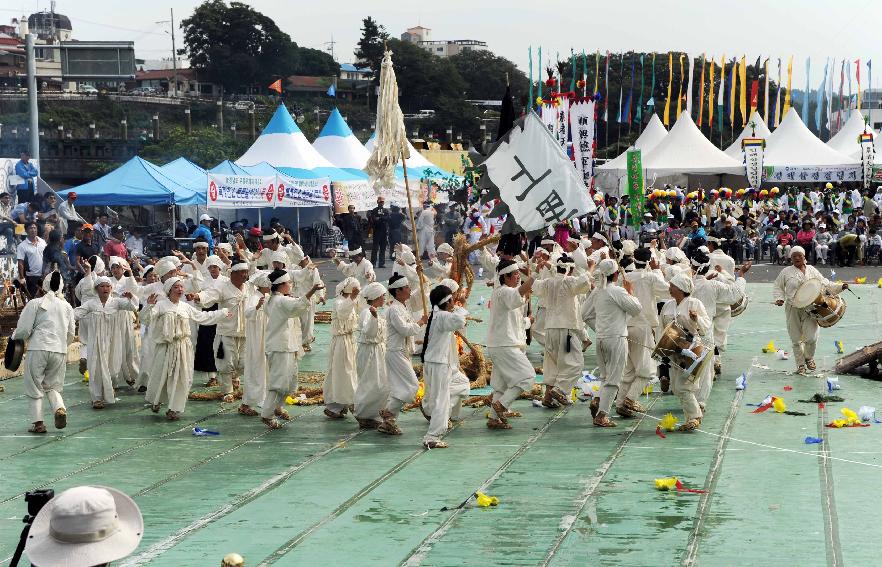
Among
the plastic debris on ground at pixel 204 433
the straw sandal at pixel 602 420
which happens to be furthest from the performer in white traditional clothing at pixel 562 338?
the plastic debris on ground at pixel 204 433

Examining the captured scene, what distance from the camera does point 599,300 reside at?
37.3 feet

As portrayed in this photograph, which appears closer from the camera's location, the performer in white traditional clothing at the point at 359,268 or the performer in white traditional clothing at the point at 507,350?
the performer in white traditional clothing at the point at 507,350

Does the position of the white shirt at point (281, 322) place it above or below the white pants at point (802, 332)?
above

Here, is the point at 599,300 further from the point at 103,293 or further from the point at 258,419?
the point at 103,293

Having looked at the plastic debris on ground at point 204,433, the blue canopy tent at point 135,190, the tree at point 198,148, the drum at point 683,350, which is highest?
the tree at point 198,148

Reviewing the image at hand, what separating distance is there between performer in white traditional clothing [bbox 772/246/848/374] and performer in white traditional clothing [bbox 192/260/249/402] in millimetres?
5832

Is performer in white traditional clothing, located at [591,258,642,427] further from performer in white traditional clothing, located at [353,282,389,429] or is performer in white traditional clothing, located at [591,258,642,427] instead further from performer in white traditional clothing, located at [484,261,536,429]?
performer in white traditional clothing, located at [353,282,389,429]

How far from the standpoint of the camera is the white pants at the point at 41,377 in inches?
439

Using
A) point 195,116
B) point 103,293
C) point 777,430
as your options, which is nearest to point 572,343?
point 777,430

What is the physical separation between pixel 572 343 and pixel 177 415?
3938 millimetres

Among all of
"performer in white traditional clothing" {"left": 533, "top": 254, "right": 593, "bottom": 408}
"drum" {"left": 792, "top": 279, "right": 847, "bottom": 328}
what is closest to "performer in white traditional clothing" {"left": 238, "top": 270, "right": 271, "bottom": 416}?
"performer in white traditional clothing" {"left": 533, "top": 254, "right": 593, "bottom": 408}

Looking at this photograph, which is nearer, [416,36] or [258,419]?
[258,419]

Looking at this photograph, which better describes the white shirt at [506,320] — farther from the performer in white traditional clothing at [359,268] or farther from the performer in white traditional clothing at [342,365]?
the performer in white traditional clothing at [359,268]

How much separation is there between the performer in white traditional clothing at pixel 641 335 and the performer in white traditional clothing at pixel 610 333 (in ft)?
1.11
